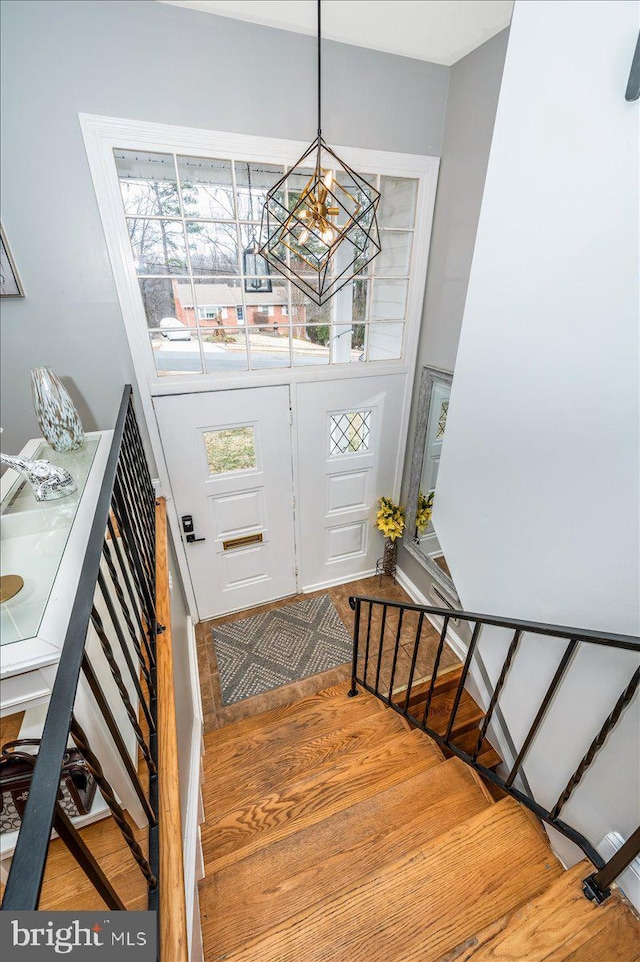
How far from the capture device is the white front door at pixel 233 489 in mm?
2500

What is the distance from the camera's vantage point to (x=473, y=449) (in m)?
1.44

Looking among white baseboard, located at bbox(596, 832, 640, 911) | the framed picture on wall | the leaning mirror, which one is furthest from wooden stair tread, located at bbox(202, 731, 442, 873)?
the framed picture on wall

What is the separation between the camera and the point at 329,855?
4.30 ft

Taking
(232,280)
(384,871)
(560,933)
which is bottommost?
(384,871)

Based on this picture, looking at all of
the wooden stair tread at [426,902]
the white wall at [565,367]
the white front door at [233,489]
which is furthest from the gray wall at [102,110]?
the wooden stair tread at [426,902]

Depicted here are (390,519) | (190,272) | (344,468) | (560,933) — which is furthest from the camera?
(390,519)

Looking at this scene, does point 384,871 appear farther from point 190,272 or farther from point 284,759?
point 190,272

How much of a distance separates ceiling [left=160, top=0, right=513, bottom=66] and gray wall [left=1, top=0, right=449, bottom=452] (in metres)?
0.06

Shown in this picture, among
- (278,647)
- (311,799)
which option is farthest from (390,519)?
(311,799)

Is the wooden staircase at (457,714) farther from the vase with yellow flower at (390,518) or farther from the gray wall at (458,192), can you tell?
the gray wall at (458,192)

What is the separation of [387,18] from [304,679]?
12.3 feet

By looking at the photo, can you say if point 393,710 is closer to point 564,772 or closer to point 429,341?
point 564,772

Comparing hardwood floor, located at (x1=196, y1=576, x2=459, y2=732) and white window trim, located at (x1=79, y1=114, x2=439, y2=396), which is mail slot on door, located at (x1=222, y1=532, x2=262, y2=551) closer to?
hardwood floor, located at (x1=196, y1=576, x2=459, y2=732)

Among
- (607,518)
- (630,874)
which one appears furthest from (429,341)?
(630,874)
